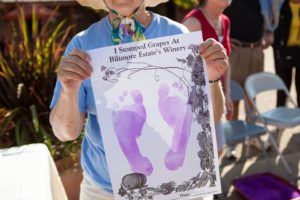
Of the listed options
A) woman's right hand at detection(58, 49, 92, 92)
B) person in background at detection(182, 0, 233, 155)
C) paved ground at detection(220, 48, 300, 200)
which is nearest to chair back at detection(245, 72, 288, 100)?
paved ground at detection(220, 48, 300, 200)

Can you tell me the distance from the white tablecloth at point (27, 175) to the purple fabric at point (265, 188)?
172 centimetres

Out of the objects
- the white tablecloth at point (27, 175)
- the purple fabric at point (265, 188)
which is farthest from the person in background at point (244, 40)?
A: the white tablecloth at point (27, 175)

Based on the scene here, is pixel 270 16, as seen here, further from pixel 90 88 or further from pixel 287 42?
pixel 90 88

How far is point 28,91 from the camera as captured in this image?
2.98 meters

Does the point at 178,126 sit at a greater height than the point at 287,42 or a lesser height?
lesser

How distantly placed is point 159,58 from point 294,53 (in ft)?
11.3

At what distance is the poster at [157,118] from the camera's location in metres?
1.09

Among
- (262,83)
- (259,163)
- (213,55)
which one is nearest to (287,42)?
(262,83)

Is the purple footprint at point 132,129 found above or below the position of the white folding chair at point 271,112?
above

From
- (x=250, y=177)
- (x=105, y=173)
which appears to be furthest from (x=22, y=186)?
(x=250, y=177)

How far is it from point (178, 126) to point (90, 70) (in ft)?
1.10

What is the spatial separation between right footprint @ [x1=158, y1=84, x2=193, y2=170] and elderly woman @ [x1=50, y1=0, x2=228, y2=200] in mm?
161

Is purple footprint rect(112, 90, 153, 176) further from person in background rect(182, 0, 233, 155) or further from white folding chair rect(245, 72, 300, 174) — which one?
white folding chair rect(245, 72, 300, 174)

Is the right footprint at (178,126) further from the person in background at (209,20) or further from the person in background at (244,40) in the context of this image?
the person in background at (244,40)
